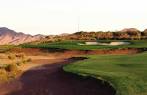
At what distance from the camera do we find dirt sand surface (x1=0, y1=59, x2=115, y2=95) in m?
18.2

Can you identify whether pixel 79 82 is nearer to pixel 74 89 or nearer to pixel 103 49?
pixel 74 89

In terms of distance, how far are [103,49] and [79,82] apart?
30.5m

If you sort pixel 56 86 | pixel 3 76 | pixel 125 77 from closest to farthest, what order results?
pixel 125 77 < pixel 56 86 < pixel 3 76

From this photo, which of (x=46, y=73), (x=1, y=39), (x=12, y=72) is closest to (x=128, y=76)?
(x=46, y=73)

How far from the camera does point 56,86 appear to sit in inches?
794

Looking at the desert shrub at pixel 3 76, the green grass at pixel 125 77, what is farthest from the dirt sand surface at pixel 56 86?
the desert shrub at pixel 3 76

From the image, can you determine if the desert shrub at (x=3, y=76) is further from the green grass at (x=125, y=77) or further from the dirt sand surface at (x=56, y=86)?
the green grass at (x=125, y=77)

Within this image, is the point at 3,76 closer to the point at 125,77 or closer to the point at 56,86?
the point at 56,86

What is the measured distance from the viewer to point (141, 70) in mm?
21203

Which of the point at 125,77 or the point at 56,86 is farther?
the point at 56,86

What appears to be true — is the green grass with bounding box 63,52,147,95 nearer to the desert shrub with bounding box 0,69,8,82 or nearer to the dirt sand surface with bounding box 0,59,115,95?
the dirt sand surface with bounding box 0,59,115,95

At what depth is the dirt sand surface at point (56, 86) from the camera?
59.6 feet

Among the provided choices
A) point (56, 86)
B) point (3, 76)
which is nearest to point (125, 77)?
point (56, 86)

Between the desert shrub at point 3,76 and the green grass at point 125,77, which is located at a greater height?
the green grass at point 125,77
